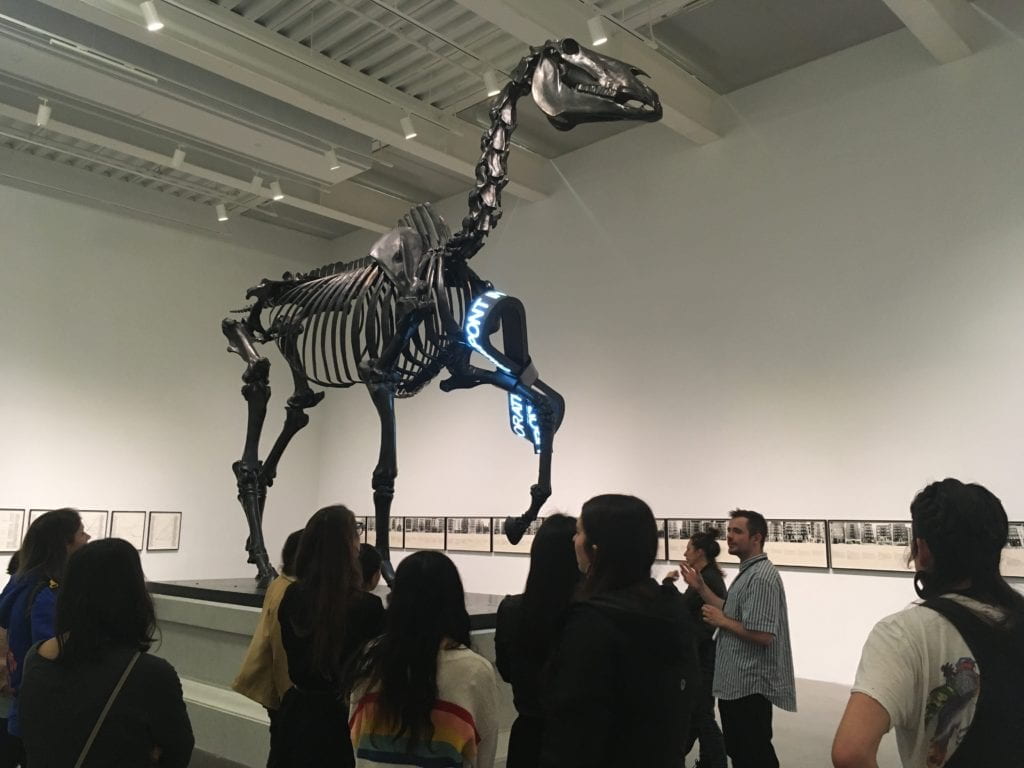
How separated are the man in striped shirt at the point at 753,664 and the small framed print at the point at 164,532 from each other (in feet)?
28.7

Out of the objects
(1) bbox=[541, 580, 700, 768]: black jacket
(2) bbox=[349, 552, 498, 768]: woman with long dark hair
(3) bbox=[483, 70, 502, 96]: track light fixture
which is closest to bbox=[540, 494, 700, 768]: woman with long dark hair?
(1) bbox=[541, 580, 700, 768]: black jacket

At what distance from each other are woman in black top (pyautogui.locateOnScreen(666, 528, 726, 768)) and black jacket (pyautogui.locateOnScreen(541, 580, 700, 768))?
2155mm

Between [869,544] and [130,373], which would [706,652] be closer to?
[869,544]

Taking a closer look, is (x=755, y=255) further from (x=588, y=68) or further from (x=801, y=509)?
(x=588, y=68)

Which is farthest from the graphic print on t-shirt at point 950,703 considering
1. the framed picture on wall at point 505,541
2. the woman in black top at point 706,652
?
the framed picture on wall at point 505,541

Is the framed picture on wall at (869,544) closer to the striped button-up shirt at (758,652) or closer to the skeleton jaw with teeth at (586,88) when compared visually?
the striped button-up shirt at (758,652)

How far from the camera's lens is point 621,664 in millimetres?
1708

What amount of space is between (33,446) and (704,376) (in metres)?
7.71

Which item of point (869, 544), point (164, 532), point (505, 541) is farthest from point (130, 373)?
point (869, 544)

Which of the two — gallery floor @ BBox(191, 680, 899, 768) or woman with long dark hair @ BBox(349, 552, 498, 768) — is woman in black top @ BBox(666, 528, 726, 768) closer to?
gallery floor @ BBox(191, 680, 899, 768)

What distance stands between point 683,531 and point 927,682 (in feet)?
22.0

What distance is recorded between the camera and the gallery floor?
14.9 ft

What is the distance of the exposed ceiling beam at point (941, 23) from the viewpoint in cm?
643

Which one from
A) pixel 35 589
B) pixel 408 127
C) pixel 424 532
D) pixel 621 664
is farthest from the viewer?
pixel 424 532
